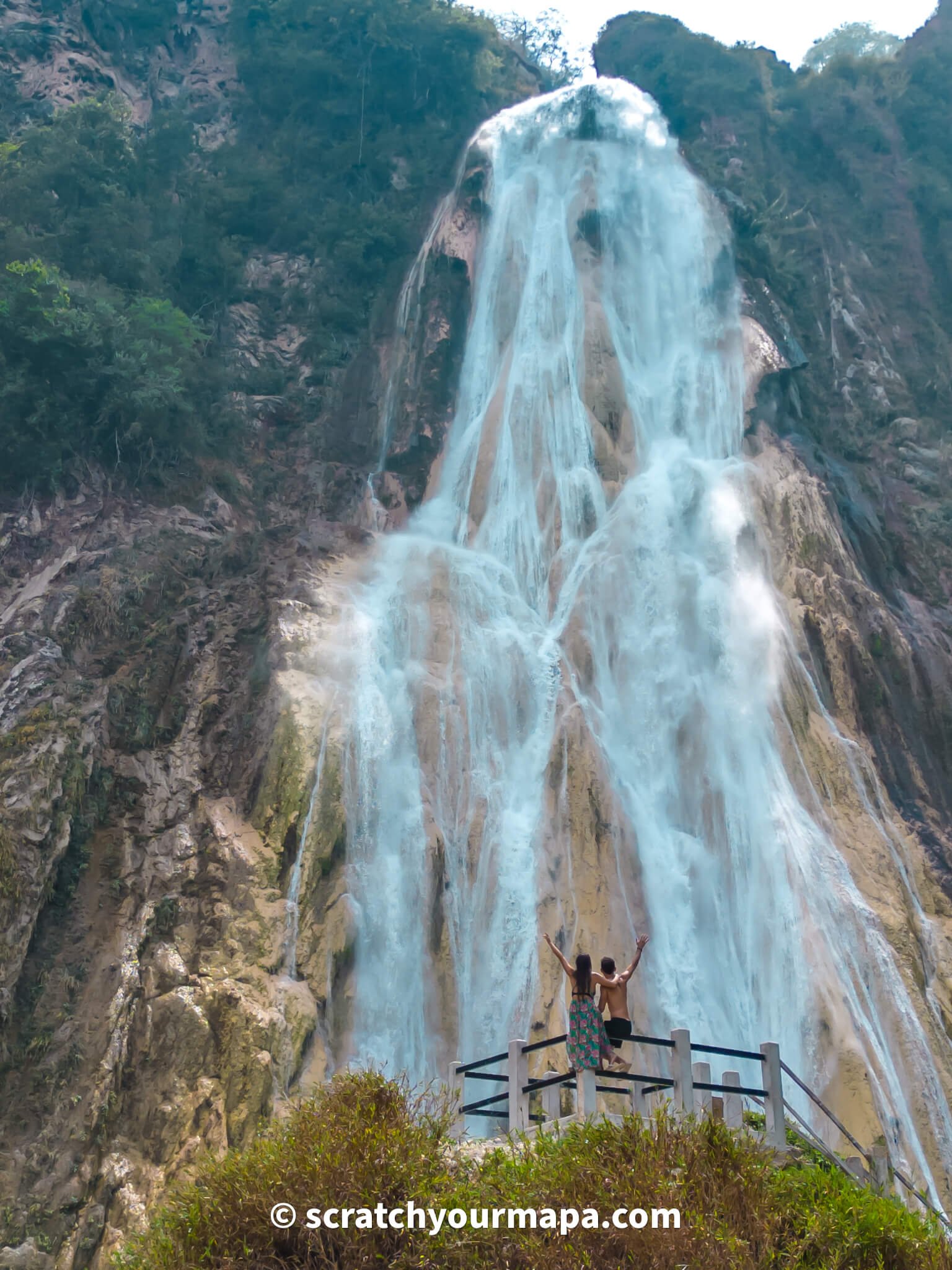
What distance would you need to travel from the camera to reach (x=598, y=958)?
1767 centimetres

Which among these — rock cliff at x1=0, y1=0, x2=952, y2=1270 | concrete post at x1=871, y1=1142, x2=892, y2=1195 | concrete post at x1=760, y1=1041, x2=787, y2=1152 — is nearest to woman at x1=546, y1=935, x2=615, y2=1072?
concrete post at x1=760, y1=1041, x2=787, y2=1152

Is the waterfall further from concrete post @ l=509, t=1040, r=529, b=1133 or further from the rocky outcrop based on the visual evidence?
the rocky outcrop

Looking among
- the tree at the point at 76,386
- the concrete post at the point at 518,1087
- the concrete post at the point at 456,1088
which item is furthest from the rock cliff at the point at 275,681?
the concrete post at the point at 518,1087

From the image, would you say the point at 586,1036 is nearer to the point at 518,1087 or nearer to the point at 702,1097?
the point at 518,1087

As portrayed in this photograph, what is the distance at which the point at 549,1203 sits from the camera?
894 centimetres

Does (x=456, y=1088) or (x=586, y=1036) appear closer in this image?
(x=586, y=1036)

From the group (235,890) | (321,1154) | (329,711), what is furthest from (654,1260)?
(329,711)

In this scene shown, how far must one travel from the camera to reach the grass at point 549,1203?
28.2 feet

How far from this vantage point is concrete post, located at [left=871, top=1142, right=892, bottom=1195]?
1065cm

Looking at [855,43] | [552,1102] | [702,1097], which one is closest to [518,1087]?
[552,1102]

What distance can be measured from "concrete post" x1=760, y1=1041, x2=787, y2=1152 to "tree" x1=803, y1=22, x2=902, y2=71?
56254 mm

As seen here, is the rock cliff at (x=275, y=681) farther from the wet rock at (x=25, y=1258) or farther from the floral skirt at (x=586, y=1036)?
the floral skirt at (x=586, y=1036)

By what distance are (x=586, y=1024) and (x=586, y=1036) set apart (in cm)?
10

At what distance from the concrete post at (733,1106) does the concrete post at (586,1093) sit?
1.12 m
